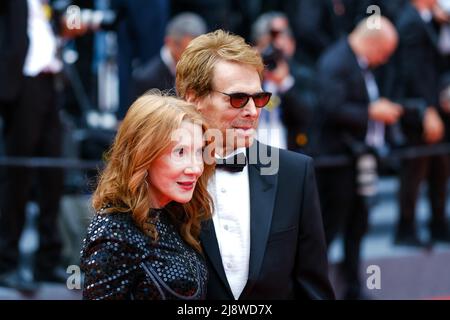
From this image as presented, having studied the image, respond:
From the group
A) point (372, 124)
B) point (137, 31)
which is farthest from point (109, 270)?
point (137, 31)

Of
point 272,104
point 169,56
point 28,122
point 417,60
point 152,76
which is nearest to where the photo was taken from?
point 28,122

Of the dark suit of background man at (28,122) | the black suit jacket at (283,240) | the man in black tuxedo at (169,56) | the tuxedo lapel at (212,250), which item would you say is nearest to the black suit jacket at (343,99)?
the man in black tuxedo at (169,56)

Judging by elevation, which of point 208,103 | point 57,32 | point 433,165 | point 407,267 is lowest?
point 407,267

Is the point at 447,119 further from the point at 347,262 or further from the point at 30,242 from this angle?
the point at 30,242

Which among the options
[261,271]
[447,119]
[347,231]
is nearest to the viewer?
[261,271]

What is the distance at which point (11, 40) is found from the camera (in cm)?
632

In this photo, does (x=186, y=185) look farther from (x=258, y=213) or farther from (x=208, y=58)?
(x=208, y=58)

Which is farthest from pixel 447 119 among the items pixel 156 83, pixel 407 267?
pixel 156 83

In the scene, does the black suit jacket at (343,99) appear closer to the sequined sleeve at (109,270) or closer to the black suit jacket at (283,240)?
the black suit jacket at (283,240)

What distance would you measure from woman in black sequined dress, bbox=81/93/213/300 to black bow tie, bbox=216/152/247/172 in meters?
0.39

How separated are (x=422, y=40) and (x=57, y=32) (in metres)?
3.19

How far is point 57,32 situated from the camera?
22.7 ft

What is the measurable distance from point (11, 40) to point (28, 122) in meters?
0.57

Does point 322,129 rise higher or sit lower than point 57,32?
lower
